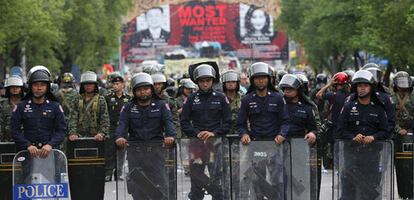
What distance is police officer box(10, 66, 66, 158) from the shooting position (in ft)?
41.8

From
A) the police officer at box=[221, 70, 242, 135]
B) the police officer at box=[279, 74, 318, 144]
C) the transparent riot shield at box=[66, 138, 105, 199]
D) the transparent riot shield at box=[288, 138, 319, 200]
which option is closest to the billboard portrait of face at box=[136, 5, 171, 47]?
the police officer at box=[221, 70, 242, 135]

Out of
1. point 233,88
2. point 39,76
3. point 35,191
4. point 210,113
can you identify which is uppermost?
point 39,76

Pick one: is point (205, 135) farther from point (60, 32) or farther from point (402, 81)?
point (60, 32)

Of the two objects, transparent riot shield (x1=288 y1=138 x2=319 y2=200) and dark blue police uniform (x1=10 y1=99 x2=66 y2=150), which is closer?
transparent riot shield (x1=288 y1=138 x2=319 y2=200)

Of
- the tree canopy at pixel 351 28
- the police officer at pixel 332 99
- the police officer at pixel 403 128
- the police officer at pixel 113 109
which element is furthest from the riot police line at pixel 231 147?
the tree canopy at pixel 351 28

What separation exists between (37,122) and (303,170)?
10.2 feet

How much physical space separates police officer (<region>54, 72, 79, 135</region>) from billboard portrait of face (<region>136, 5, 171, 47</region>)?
243 ft

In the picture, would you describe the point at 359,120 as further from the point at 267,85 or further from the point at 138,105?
the point at 138,105

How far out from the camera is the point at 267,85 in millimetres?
12961

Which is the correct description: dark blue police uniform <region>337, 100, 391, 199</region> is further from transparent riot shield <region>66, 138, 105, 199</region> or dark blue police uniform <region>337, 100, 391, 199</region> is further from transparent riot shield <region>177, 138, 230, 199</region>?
transparent riot shield <region>66, 138, 105, 199</region>

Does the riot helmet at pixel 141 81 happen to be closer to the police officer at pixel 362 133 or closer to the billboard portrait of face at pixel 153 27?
the police officer at pixel 362 133

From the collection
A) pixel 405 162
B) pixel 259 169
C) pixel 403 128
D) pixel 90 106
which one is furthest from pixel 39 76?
pixel 403 128

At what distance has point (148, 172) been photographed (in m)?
12.5

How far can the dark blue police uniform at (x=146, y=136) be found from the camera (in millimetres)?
12422
